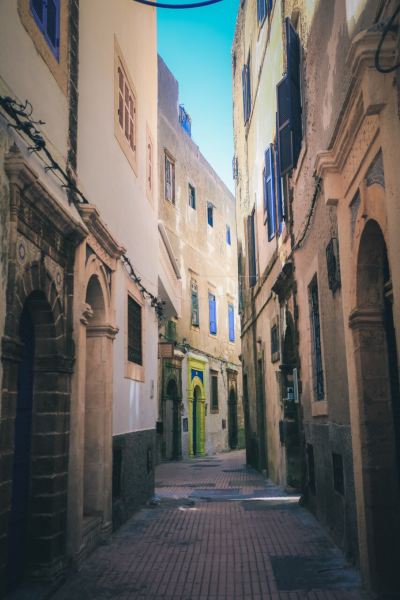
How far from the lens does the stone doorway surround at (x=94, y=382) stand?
660 centimetres

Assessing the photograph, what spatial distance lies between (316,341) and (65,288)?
3.83 meters

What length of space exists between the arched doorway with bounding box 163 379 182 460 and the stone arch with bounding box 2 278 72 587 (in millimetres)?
15184

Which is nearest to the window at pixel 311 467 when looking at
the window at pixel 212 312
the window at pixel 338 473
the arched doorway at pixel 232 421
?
the window at pixel 338 473

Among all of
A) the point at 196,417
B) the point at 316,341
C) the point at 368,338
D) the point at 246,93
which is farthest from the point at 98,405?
the point at 196,417

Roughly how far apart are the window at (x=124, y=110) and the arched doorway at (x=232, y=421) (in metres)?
20.7

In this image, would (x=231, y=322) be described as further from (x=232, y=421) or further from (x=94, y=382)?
(x=94, y=382)

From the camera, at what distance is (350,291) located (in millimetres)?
5758

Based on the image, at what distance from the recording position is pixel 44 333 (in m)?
6.08

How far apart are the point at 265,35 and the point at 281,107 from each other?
15.1 ft

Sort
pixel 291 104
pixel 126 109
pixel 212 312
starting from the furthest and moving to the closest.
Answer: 1. pixel 212 312
2. pixel 126 109
3. pixel 291 104

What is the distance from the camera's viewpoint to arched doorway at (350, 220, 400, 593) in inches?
201

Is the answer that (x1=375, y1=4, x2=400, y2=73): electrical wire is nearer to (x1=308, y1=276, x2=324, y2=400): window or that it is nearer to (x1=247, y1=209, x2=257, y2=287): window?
(x1=308, y1=276, x2=324, y2=400): window

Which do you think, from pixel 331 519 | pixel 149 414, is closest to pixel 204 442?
pixel 149 414

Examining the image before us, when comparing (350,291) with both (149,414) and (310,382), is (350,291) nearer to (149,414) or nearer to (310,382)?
(310,382)
